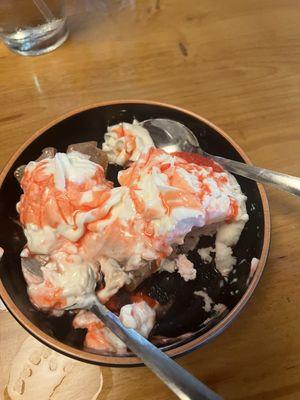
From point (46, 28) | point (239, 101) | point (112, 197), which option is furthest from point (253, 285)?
point (46, 28)

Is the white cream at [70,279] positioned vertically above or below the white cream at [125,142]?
below

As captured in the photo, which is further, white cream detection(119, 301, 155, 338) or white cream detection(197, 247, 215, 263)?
white cream detection(197, 247, 215, 263)

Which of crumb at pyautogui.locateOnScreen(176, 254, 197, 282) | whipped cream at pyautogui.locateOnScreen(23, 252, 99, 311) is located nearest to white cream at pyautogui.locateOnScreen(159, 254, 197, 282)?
crumb at pyautogui.locateOnScreen(176, 254, 197, 282)

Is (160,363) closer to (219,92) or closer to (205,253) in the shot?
(205,253)

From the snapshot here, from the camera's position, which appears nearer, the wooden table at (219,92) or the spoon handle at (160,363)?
the spoon handle at (160,363)

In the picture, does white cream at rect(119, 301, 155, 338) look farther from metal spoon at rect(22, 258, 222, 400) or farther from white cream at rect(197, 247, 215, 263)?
white cream at rect(197, 247, 215, 263)

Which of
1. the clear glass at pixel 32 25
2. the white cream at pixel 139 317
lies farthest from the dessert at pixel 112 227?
the clear glass at pixel 32 25

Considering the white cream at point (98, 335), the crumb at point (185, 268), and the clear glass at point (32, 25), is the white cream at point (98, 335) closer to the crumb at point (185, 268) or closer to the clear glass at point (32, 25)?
the crumb at point (185, 268)
